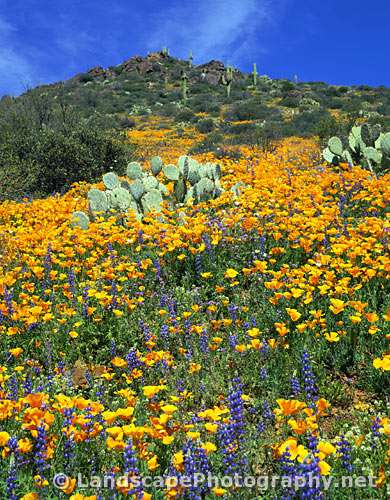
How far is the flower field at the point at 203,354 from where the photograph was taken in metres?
2.80

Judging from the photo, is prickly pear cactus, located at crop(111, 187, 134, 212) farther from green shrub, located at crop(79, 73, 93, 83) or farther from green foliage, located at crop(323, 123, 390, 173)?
green shrub, located at crop(79, 73, 93, 83)

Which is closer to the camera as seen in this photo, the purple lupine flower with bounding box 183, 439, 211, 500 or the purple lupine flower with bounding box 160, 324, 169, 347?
the purple lupine flower with bounding box 183, 439, 211, 500

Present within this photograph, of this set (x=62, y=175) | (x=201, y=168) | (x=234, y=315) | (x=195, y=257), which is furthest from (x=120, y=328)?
(x=62, y=175)

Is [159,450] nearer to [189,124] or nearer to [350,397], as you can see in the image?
[350,397]

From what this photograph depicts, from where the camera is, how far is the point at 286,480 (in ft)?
8.74

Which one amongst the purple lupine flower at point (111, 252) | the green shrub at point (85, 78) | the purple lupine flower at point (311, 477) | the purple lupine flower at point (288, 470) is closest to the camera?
the purple lupine flower at point (311, 477)

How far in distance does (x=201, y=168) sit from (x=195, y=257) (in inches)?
146

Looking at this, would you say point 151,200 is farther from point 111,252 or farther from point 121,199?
point 111,252

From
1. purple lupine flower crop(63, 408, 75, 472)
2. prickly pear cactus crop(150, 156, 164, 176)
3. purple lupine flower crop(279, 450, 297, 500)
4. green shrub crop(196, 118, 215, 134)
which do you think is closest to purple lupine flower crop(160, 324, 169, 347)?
purple lupine flower crop(63, 408, 75, 472)

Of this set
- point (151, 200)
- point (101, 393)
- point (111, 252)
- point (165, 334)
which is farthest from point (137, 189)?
point (101, 393)

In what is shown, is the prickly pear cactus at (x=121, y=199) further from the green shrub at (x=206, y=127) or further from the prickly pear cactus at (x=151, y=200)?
the green shrub at (x=206, y=127)

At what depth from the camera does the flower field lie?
2.80 metres

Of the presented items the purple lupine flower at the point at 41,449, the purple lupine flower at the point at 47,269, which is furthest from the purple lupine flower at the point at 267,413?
the purple lupine flower at the point at 47,269

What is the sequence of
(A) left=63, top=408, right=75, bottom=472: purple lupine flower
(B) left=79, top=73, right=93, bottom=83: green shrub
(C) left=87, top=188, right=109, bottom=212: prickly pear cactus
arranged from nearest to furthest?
(A) left=63, top=408, right=75, bottom=472: purple lupine flower < (C) left=87, top=188, right=109, bottom=212: prickly pear cactus < (B) left=79, top=73, right=93, bottom=83: green shrub
